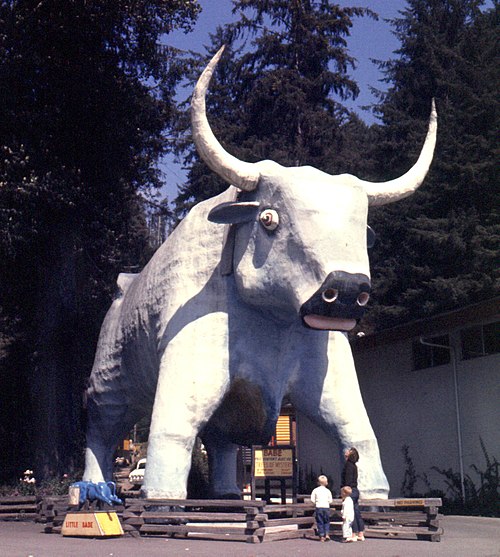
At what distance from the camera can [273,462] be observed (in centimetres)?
1245

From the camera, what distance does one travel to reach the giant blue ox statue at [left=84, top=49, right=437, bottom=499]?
962cm

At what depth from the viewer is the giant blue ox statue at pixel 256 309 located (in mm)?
9625

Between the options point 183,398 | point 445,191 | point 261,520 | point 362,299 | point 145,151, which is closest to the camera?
point 261,520

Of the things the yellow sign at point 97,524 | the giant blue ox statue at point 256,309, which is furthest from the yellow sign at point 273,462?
the yellow sign at point 97,524

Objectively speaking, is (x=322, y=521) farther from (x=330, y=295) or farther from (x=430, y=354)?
(x=430, y=354)

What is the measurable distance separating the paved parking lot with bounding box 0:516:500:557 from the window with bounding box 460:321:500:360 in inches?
219

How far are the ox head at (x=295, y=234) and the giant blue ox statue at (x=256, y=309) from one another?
0.01 metres

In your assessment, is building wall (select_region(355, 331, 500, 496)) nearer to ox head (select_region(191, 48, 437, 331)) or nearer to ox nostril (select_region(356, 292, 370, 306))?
ox head (select_region(191, 48, 437, 331))

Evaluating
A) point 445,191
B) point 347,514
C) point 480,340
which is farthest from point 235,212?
point 445,191

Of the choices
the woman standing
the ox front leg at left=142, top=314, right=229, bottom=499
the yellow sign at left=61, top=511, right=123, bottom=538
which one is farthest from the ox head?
the yellow sign at left=61, top=511, right=123, bottom=538

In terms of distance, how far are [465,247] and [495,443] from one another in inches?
291

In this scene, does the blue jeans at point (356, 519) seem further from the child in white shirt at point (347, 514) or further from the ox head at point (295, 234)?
the ox head at point (295, 234)

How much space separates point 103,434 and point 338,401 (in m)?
4.42

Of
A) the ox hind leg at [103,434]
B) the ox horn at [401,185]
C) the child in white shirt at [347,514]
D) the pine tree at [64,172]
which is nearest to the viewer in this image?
the child in white shirt at [347,514]
